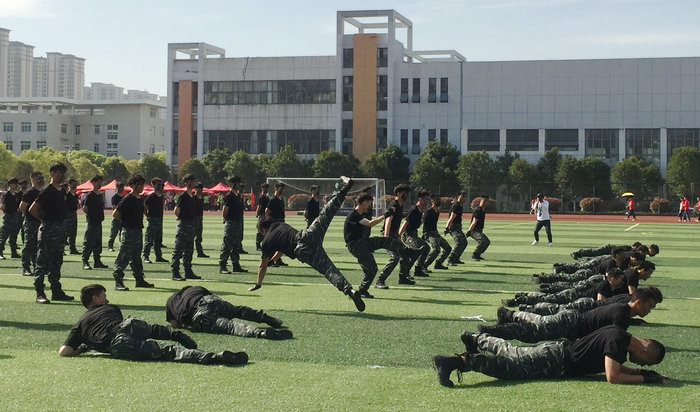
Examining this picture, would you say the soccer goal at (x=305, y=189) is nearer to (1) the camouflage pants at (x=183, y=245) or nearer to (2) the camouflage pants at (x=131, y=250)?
(1) the camouflage pants at (x=183, y=245)

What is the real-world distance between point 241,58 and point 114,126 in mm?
71243

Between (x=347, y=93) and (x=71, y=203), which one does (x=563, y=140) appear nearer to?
(x=347, y=93)

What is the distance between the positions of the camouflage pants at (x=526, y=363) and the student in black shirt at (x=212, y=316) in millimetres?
2880

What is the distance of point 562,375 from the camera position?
800cm

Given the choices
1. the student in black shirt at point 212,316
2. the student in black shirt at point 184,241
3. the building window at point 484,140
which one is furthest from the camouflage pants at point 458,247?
the building window at point 484,140

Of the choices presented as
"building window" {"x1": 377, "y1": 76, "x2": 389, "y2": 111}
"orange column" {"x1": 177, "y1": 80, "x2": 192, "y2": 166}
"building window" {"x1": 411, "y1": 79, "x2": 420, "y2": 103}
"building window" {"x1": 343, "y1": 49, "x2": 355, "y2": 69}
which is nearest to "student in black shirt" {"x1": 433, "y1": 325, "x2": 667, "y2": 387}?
"building window" {"x1": 411, "y1": 79, "x2": 420, "y2": 103}

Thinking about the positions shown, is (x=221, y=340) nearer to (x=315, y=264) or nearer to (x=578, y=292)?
(x=315, y=264)

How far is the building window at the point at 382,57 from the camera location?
86.8 meters

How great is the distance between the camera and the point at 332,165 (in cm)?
7988

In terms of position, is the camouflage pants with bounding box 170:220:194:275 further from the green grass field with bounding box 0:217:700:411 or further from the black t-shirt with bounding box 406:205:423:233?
the black t-shirt with bounding box 406:205:423:233

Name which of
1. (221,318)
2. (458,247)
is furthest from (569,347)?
(458,247)

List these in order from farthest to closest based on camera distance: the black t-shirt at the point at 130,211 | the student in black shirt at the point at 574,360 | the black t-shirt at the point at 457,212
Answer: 1. the black t-shirt at the point at 457,212
2. the black t-shirt at the point at 130,211
3. the student in black shirt at the point at 574,360

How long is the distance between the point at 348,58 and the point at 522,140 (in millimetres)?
19305

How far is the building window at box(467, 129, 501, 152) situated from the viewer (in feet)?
277
